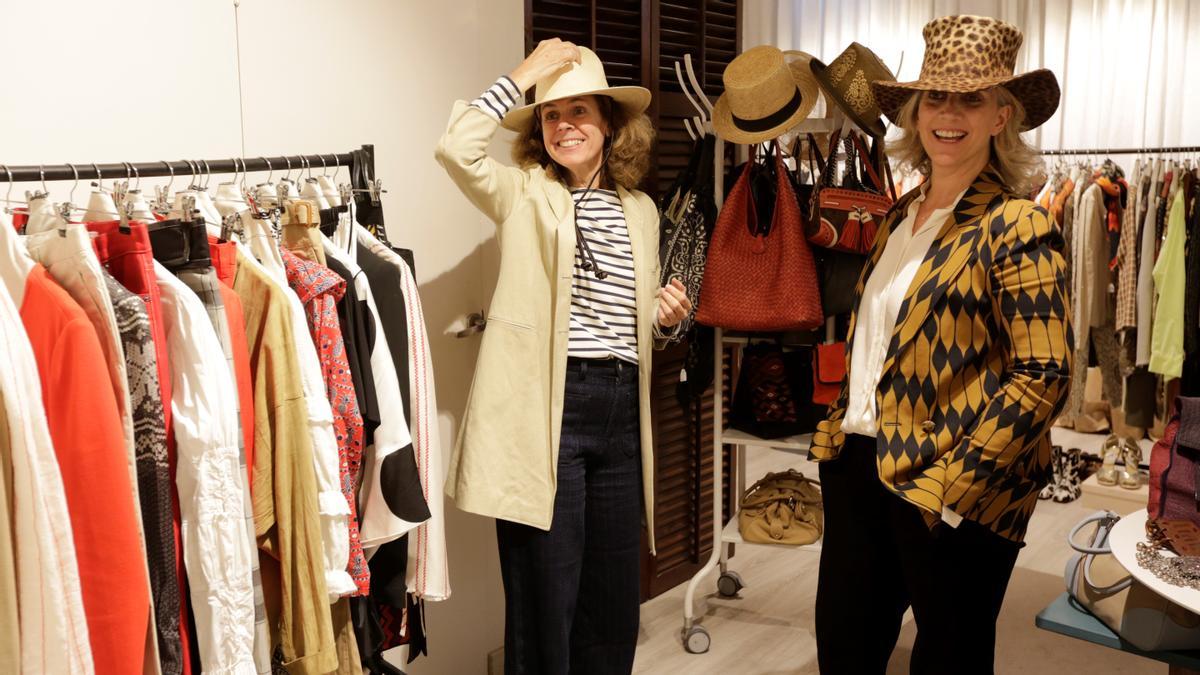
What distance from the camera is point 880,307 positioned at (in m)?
2.11

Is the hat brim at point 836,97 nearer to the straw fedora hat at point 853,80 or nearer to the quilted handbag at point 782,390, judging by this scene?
the straw fedora hat at point 853,80

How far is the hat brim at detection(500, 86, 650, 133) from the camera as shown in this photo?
2.34 meters

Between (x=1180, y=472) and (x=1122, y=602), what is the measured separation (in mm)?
305

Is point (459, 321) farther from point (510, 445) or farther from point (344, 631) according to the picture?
point (344, 631)

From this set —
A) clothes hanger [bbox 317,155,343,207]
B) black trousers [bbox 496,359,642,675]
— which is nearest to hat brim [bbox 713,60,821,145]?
black trousers [bbox 496,359,642,675]

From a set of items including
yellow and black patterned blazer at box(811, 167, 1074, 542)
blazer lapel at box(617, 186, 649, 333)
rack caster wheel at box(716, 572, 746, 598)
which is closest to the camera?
yellow and black patterned blazer at box(811, 167, 1074, 542)

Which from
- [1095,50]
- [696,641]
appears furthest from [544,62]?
[1095,50]

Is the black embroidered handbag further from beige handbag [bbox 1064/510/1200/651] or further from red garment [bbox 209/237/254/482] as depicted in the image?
red garment [bbox 209/237/254/482]

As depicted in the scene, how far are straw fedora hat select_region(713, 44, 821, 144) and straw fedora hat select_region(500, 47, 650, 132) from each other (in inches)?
18.5

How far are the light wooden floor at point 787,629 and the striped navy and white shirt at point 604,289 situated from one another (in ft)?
4.04

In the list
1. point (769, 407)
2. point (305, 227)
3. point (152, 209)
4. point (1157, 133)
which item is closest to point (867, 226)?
point (769, 407)

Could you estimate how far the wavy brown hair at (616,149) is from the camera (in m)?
2.42

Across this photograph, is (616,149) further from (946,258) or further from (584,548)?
(584,548)

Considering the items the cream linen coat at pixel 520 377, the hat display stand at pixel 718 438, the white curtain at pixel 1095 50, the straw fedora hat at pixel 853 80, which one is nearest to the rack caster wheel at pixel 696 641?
the hat display stand at pixel 718 438
